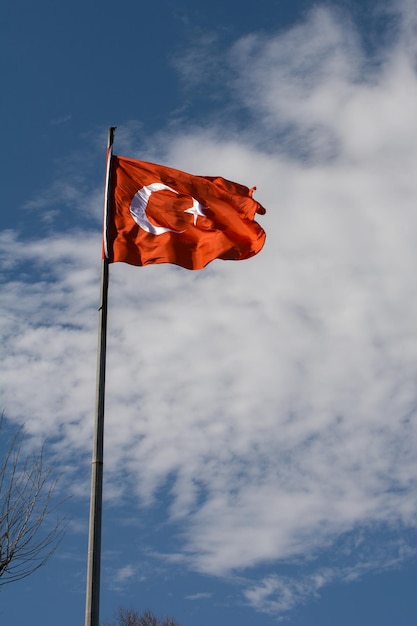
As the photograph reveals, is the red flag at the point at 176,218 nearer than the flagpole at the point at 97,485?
No

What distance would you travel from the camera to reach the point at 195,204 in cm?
1678

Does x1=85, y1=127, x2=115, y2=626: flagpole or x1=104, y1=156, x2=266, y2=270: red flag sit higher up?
x1=104, y1=156, x2=266, y2=270: red flag

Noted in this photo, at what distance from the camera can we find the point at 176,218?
16.3 m

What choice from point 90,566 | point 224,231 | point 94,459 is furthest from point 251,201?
point 90,566

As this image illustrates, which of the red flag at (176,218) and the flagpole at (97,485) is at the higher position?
the red flag at (176,218)

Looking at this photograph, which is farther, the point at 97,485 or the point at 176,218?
the point at 176,218

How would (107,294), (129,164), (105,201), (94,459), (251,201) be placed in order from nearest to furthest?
(94,459)
(107,294)
(105,201)
(129,164)
(251,201)

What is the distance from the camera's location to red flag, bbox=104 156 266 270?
1506 centimetres

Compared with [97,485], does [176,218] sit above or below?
above

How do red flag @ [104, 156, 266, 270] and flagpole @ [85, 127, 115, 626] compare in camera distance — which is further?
red flag @ [104, 156, 266, 270]

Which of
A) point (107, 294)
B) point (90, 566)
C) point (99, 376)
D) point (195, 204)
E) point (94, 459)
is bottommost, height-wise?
point (90, 566)

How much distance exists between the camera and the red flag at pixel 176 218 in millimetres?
15062

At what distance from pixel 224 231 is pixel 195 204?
2.50ft

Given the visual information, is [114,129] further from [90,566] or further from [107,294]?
[90,566]
